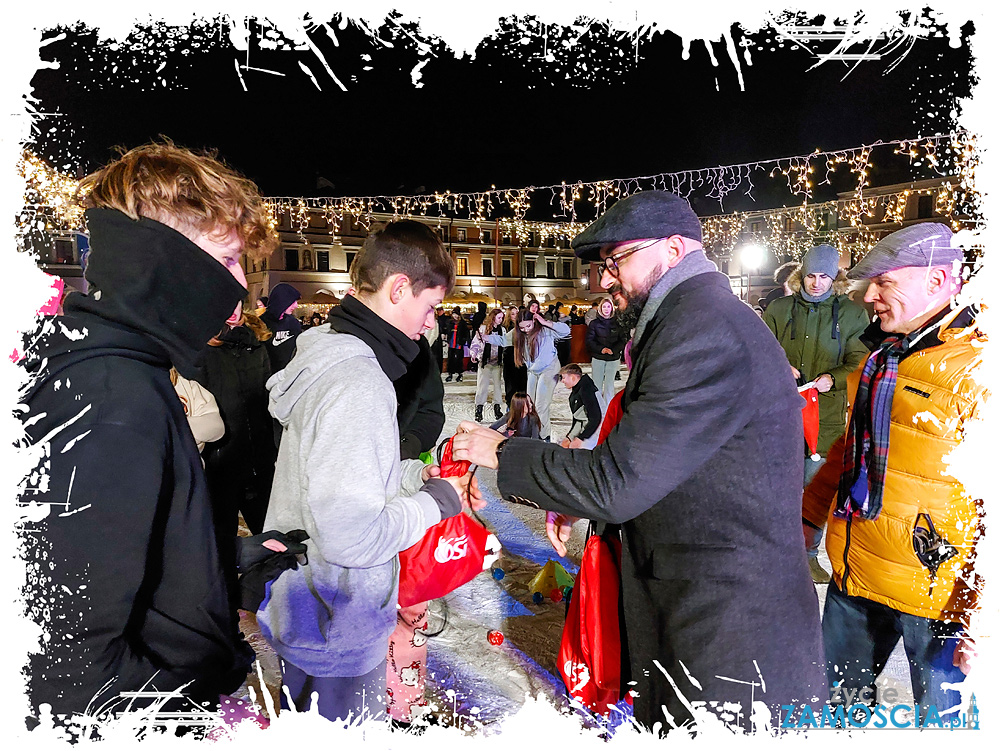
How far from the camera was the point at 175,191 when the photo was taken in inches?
54.1

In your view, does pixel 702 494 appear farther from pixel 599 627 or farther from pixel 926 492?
pixel 926 492

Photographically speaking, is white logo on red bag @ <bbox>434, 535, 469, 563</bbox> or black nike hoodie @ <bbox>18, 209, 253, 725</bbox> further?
white logo on red bag @ <bbox>434, 535, 469, 563</bbox>

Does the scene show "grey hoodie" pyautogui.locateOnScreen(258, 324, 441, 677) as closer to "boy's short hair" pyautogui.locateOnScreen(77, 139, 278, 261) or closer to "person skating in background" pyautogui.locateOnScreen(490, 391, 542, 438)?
"boy's short hair" pyautogui.locateOnScreen(77, 139, 278, 261)

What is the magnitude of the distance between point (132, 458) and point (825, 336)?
17.6ft

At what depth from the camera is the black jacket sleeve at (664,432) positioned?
1.54 m

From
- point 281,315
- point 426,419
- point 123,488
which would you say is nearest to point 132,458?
A: point 123,488

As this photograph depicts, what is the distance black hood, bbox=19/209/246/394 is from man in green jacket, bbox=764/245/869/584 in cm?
482

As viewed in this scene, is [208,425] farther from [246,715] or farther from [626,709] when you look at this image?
[626,709]

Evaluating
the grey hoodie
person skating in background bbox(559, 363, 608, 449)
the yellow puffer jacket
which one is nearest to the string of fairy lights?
the yellow puffer jacket

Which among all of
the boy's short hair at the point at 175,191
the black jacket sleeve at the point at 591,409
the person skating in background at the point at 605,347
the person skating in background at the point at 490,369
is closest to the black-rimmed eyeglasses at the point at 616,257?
the boy's short hair at the point at 175,191

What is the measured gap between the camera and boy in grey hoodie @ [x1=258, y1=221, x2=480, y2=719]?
1601 millimetres

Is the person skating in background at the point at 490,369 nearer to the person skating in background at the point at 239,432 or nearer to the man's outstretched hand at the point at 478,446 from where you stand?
the person skating in background at the point at 239,432

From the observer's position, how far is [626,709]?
193 cm

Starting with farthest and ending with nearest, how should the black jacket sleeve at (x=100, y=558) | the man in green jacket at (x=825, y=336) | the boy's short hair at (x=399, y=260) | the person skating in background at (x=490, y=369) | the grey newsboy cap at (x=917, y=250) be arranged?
the person skating in background at (x=490, y=369) < the man in green jacket at (x=825, y=336) < the grey newsboy cap at (x=917, y=250) < the boy's short hair at (x=399, y=260) < the black jacket sleeve at (x=100, y=558)
